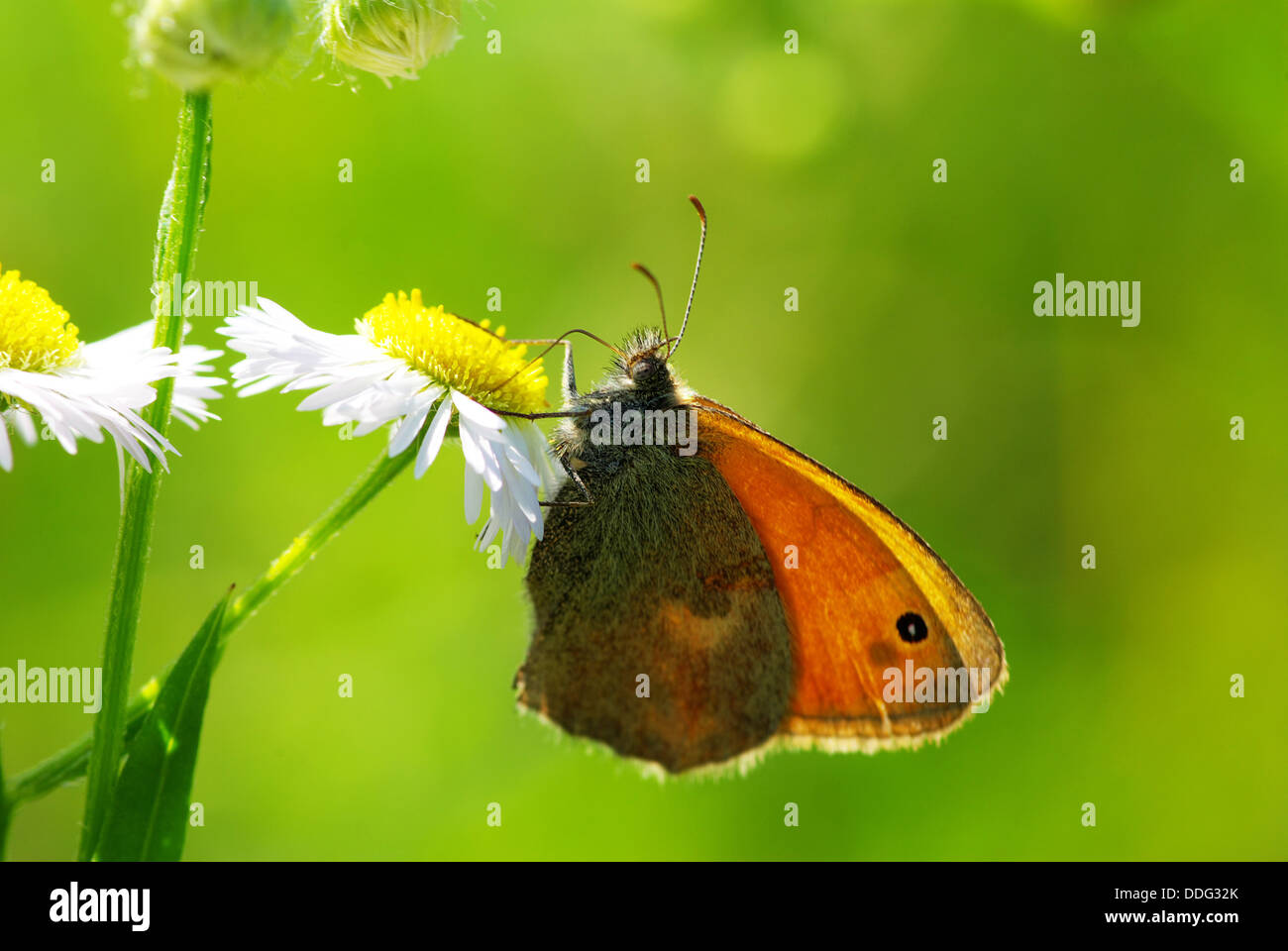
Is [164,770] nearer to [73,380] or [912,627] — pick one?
[73,380]

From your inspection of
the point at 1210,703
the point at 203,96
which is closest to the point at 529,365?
the point at 203,96

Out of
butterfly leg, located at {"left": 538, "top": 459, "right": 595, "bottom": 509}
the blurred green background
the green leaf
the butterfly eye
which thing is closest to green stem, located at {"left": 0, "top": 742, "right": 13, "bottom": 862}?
the green leaf

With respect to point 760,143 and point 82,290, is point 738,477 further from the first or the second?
point 82,290

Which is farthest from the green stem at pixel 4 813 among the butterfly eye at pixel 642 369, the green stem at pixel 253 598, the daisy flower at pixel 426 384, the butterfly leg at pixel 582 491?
the butterfly eye at pixel 642 369

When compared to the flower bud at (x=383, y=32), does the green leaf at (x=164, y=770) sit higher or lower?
lower

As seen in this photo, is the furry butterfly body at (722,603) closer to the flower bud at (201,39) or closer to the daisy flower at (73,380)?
the daisy flower at (73,380)
